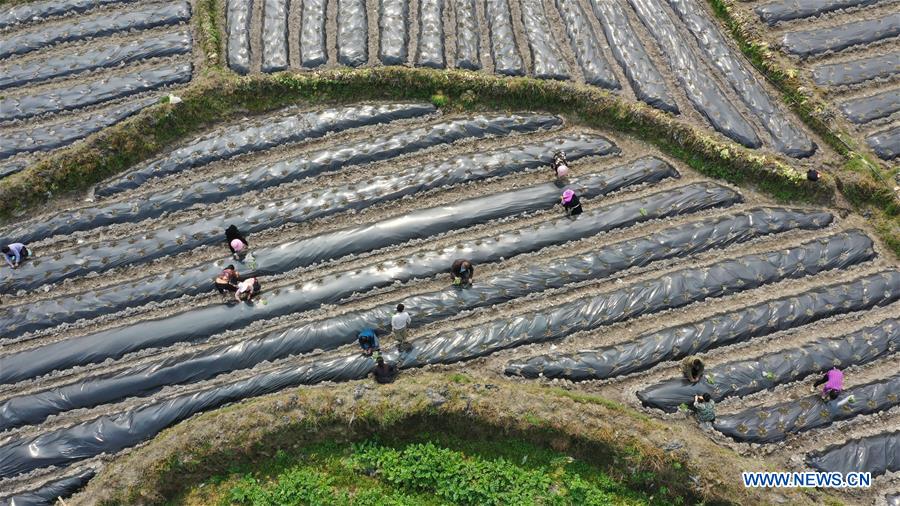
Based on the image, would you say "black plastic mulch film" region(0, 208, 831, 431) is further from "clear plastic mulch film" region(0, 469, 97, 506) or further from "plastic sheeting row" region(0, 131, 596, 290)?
"plastic sheeting row" region(0, 131, 596, 290)

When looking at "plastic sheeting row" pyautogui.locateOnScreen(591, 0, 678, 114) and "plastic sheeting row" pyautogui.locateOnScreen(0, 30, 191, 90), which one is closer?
"plastic sheeting row" pyautogui.locateOnScreen(591, 0, 678, 114)

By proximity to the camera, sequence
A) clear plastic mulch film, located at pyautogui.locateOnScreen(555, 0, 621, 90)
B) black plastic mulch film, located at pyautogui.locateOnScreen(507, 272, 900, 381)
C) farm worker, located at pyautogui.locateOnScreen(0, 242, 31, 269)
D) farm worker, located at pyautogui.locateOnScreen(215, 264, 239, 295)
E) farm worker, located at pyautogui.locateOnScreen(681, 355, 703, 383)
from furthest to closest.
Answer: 1. clear plastic mulch film, located at pyautogui.locateOnScreen(555, 0, 621, 90)
2. farm worker, located at pyautogui.locateOnScreen(0, 242, 31, 269)
3. farm worker, located at pyautogui.locateOnScreen(215, 264, 239, 295)
4. black plastic mulch film, located at pyautogui.locateOnScreen(507, 272, 900, 381)
5. farm worker, located at pyautogui.locateOnScreen(681, 355, 703, 383)

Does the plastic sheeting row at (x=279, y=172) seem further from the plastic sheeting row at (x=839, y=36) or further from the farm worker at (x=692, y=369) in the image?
the plastic sheeting row at (x=839, y=36)

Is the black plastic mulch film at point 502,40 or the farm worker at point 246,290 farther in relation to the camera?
the black plastic mulch film at point 502,40

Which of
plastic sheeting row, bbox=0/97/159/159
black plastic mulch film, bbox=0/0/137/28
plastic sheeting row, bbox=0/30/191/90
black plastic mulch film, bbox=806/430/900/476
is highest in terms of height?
black plastic mulch film, bbox=0/0/137/28

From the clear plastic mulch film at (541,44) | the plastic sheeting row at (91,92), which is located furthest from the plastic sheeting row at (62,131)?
the clear plastic mulch film at (541,44)

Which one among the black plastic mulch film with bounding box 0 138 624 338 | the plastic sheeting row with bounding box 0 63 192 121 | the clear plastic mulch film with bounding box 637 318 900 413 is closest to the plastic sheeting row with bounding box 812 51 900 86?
the black plastic mulch film with bounding box 0 138 624 338
